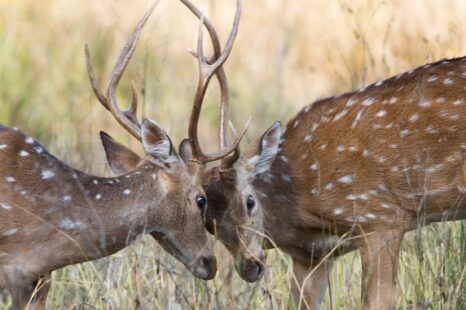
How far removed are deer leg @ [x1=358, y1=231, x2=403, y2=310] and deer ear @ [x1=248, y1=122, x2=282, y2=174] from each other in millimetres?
669

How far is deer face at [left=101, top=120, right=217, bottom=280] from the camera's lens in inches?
269

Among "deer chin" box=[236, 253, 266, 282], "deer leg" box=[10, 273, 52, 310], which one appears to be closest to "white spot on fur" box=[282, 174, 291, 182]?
"deer chin" box=[236, 253, 266, 282]

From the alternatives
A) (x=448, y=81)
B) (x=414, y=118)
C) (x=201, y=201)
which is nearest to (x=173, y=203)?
(x=201, y=201)

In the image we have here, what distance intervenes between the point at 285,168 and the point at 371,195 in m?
0.55

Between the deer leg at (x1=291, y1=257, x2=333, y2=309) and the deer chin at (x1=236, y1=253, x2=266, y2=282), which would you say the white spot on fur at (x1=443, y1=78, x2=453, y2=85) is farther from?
the deer chin at (x1=236, y1=253, x2=266, y2=282)

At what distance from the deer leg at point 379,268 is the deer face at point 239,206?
0.54 meters

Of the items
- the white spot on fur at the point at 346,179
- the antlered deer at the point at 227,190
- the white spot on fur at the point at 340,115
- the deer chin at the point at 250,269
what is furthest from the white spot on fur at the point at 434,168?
the deer chin at the point at 250,269

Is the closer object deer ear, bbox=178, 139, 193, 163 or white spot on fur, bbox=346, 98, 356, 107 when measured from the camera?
deer ear, bbox=178, 139, 193, 163

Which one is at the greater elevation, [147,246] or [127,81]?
[127,81]

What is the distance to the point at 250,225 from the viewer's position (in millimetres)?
7227

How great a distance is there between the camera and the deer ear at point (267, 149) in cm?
731

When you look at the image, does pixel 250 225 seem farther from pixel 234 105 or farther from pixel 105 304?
pixel 234 105

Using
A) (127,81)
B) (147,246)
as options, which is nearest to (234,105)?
(127,81)

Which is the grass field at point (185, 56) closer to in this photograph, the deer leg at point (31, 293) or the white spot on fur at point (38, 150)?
the white spot on fur at point (38, 150)
